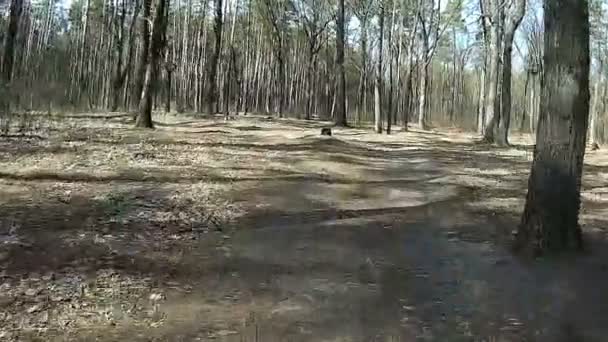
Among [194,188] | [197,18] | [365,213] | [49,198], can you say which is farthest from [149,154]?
[197,18]

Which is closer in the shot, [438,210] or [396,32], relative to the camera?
[438,210]

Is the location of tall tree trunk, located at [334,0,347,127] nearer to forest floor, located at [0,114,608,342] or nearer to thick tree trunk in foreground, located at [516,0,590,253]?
forest floor, located at [0,114,608,342]

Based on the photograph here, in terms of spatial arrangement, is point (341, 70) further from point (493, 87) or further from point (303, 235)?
point (303, 235)

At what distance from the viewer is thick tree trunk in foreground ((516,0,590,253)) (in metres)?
5.91

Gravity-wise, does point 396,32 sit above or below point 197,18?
below

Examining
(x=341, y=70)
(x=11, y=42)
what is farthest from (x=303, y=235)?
(x=341, y=70)

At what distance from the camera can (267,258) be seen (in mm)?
5941

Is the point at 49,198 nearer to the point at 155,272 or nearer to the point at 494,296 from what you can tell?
the point at 155,272

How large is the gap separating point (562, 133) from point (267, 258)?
306cm

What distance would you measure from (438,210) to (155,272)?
14.8 ft

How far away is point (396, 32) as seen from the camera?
92.6 feet

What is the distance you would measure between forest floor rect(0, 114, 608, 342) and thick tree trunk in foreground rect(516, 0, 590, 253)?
0.97 feet

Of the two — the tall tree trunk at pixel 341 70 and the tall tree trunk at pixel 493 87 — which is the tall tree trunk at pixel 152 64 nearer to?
the tall tree trunk at pixel 341 70

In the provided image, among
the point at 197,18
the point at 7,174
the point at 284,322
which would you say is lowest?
the point at 284,322
